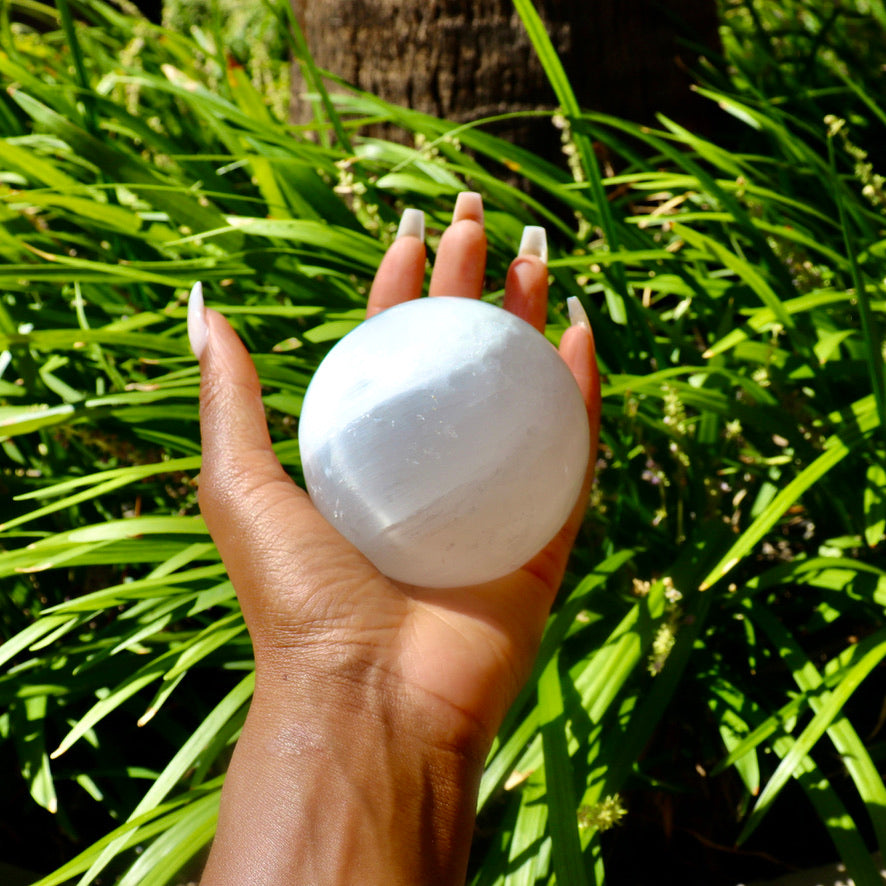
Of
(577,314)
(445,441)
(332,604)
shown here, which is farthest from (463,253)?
(332,604)

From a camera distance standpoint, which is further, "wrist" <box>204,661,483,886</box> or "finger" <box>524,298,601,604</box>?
"finger" <box>524,298,601,604</box>

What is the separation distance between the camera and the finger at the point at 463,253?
73.7 inches

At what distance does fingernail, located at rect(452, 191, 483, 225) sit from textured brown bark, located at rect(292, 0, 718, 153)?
1.08m

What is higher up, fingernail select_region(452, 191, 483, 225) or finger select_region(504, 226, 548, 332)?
fingernail select_region(452, 191, 483, 225)

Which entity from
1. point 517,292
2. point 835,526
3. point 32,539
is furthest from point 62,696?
point 835,526

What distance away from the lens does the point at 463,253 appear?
1.87 meters

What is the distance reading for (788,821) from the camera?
76.0 inches

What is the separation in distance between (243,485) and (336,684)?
1.24 feet

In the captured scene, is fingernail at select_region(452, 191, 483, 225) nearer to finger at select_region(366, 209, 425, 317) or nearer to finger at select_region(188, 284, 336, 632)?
finger at select_region(366, 209, 425, 317)

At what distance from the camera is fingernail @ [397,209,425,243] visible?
76.0 inches

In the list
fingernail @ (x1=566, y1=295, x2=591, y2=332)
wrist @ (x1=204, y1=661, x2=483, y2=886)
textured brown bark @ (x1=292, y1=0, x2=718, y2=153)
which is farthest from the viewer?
textured brown bark @ (x1=292, y1=0, x2=718, y2=153)

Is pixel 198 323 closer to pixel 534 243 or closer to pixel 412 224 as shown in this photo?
pixel 412 224

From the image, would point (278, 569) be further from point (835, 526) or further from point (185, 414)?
point (835, 526)

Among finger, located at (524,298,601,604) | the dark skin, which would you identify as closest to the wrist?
the dark skin
